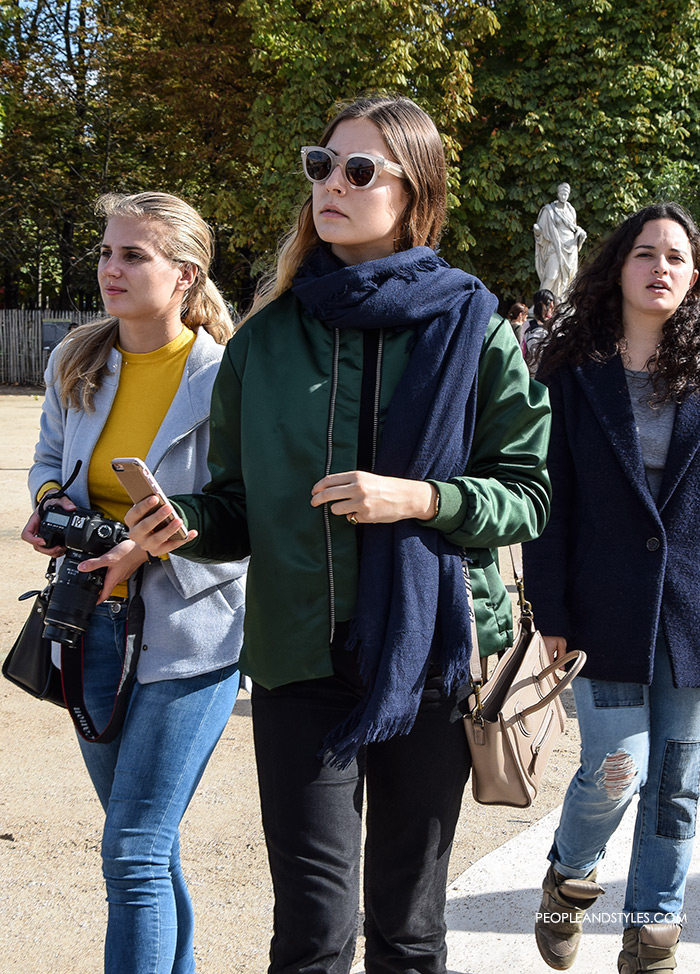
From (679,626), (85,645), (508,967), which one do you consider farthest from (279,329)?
(508,967)

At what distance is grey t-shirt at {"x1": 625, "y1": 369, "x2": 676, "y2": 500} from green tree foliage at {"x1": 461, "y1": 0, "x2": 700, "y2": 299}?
2041cm

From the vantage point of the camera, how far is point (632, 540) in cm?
281

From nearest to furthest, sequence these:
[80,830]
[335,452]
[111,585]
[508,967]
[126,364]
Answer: [335,452] → [111,585] → [126,364] → [508,967] → [80,830]

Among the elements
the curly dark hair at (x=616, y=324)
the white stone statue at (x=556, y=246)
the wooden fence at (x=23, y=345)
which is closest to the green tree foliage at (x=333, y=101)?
the wooden fence at (x=23, y=345)

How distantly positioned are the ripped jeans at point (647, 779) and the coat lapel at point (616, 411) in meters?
0.46

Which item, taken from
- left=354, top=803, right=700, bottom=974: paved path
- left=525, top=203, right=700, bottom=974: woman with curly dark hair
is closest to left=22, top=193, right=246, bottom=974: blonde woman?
left=354, top=803, right=700, bottom=974: paved path

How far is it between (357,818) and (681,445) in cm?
142

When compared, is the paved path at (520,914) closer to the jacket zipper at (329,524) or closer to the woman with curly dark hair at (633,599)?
the woman with curly dark hair at (633,599)

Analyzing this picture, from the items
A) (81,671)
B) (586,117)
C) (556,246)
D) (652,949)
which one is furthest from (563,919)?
(586,117)

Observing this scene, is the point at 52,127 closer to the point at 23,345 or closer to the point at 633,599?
the point at 23,345

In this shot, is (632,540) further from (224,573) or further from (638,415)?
(224,573)

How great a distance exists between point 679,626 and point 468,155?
72.3ft

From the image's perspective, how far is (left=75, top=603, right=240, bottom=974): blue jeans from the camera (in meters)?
2.21

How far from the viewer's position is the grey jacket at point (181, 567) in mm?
2391
